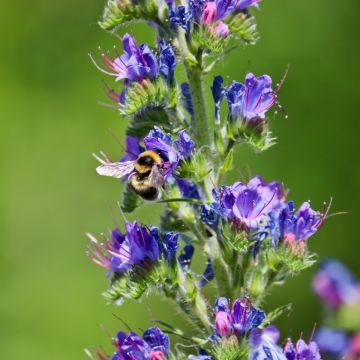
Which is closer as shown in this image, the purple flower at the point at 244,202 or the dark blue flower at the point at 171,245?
the purple flower at the point at 244,202

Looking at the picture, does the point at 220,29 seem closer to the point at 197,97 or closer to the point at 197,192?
the point at 197,97

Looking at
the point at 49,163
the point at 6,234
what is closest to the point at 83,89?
the point at 49,163

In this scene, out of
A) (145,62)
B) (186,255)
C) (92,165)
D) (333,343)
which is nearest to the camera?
(145,62)

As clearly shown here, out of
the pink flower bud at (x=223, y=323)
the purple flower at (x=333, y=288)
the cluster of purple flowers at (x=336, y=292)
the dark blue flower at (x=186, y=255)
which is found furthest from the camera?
the purple flower at (x=333, y=288)

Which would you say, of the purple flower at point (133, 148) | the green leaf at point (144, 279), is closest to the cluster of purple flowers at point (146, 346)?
the green leaf at point (144, 279)

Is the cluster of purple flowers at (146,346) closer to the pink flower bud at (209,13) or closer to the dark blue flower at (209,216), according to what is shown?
the dark blue flower at (209,216)

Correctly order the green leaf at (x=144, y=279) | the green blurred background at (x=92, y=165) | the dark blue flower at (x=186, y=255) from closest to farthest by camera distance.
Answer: the green leaf at (x=144, y=279) → the dark blue flower at (x=186, y=255) → the green blurred background at (x=92, y=165)

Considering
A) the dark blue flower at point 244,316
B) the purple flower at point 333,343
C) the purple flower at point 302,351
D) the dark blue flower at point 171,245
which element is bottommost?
the purple flower at point 333,343

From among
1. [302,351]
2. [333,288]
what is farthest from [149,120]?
[333,288]
